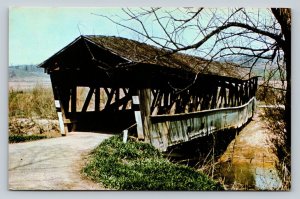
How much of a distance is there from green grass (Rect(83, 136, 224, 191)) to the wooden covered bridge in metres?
0.12

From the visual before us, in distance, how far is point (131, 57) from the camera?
14.3ft

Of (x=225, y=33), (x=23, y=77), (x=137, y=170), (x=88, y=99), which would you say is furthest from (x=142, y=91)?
(x=23, y=77)

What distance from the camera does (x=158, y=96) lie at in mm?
4387

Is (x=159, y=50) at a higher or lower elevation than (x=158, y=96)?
higher

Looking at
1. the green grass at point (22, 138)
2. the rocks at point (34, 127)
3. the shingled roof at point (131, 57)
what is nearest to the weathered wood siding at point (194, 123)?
the shingled roof at point (131, 57)

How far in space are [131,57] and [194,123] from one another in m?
0.74

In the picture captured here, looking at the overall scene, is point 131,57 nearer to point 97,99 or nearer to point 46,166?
point 97,99

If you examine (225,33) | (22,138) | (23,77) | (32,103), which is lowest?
(22,138)

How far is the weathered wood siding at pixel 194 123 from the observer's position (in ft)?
14.5

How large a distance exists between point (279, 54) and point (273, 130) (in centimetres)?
61

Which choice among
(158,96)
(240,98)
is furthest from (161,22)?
(240,98)

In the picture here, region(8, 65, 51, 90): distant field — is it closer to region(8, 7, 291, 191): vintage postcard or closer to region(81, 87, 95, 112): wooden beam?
region(8, 7, 291, 191): vintage postcard

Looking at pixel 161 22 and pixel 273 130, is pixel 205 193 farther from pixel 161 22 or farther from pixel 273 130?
pixel 161 22

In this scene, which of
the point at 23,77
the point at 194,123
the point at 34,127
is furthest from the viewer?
the point at 194,123
